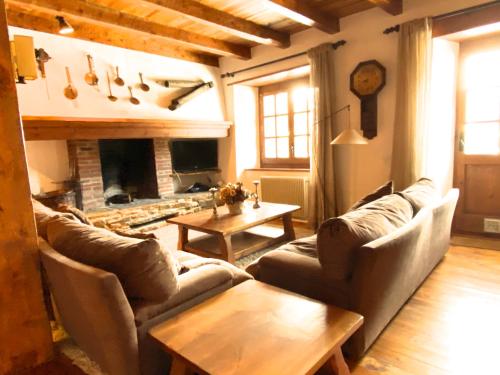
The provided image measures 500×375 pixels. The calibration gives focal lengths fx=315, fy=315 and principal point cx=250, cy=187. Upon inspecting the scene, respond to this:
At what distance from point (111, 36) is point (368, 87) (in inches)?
129

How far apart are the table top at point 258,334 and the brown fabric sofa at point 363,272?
A: 11.5 inches

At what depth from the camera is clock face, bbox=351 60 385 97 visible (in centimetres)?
357

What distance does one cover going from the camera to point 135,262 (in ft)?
4.41

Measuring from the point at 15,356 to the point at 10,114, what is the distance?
1.21m

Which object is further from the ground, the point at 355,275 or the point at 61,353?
the point at 355,275

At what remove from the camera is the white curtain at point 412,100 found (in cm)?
319

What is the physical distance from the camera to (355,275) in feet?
5.11

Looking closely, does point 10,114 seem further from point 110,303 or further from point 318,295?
point 318,295

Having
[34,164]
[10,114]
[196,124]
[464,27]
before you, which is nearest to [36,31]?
[34,164]

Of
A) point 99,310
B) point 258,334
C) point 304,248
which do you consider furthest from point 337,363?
point 99,310

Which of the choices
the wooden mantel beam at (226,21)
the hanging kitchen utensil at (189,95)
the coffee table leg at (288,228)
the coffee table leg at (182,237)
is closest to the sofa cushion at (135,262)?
the coffee table leg at (182,237)

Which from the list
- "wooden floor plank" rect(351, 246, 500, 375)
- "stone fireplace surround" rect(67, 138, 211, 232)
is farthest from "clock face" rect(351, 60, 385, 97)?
"stone fireplace surround" rect(67, 138, 211, 232)

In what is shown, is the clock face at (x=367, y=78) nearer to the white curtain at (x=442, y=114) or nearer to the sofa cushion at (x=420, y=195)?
the white curtain at (x=442, y=114)

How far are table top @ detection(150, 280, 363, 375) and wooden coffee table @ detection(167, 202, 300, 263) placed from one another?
133cm
